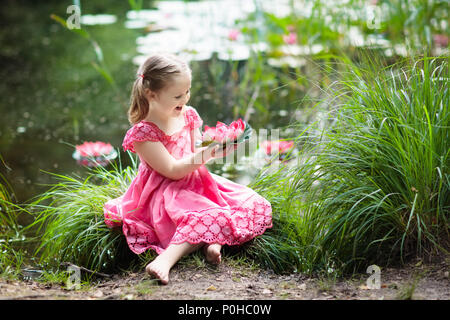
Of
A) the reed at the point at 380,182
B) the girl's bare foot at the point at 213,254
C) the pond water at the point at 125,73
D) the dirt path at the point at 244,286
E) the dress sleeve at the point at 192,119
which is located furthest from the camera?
the pond water at the point at 125,73

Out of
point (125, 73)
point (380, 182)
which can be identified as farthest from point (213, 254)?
point (125, 73)

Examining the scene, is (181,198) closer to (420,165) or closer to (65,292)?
(65,292)

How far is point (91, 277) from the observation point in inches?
91.3

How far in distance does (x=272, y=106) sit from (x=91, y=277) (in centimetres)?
232

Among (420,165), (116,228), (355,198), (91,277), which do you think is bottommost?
(91,277)

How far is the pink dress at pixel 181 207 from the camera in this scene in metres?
2.26

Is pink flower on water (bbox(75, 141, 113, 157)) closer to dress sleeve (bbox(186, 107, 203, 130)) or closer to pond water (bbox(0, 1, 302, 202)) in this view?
pond water (bbox(0, 1, 302, 202))

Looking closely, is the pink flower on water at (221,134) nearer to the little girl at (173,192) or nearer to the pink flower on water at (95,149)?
the little girl at (173,192)

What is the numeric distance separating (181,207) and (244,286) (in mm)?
408

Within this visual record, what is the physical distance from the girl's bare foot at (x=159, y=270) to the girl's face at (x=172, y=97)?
0.60 meters

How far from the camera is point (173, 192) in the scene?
7.66ft

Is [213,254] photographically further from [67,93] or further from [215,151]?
[67,93]

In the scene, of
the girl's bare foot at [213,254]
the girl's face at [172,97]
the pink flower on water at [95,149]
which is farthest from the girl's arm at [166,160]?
the pink flower on water at [95,149]
